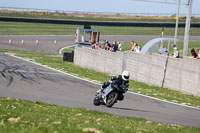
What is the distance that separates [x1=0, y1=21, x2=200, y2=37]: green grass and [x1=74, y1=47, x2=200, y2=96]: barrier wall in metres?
31.5

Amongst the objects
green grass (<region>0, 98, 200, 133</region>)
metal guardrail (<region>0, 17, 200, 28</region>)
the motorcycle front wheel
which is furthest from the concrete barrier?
metal guardrail (<region>0, 17, 200, 28</region>)

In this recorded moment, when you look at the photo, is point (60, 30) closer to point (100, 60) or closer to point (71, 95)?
point (100, 60)

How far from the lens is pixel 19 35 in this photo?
2379 inches

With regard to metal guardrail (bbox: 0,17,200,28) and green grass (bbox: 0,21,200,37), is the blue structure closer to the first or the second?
green grass (bbox: 0,21,200,37)

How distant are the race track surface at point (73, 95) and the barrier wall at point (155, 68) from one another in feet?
10.2

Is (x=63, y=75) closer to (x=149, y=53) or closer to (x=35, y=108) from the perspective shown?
(x=149, y=53)

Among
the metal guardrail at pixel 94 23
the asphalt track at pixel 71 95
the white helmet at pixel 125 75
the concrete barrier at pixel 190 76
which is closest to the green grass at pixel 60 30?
the metal guardrail at pixel 94 23

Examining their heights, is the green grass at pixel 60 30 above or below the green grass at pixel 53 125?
above

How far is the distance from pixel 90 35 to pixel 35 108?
29.2 m

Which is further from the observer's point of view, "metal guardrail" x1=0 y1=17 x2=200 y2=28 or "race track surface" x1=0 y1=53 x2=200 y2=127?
"metal guardrail" x1=0 y1=17 x2=200 y2=28

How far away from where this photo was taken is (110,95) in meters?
15.8

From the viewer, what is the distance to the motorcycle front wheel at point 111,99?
15702 millimetres

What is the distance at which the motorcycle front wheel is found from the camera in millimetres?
15702

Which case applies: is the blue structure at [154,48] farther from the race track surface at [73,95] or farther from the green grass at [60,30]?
the green grass at [60,30]
